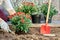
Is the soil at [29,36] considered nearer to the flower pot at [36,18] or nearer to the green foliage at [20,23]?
the green foliage at [20,23]

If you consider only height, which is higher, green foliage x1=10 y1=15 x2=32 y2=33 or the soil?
green foliage x1=10 y1=15 x2=32 y2=33

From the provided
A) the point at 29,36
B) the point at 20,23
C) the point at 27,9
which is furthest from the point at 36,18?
the point at 29,36

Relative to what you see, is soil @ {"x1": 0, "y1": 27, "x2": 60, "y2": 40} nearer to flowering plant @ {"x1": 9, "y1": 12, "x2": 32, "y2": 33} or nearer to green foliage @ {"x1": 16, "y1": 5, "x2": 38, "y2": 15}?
flowering plant @ {"x1": 9, "y1": 12, "x2": 32, "y2": 33}

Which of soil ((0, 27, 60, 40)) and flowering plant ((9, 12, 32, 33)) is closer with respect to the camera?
soil ((0, 27, 60, 40))

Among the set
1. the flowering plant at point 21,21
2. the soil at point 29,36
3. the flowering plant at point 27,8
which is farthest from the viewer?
the flowering plant at point 27,8

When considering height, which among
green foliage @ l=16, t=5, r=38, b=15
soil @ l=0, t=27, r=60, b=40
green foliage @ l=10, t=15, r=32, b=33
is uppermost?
green foliage @ l=16, t=5, r=38, b=15

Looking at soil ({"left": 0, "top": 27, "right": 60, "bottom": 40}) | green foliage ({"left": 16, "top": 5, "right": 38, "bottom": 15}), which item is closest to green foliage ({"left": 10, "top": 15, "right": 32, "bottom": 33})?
soil ({"left": 0, "top": 27, "right": 60, "bottom": 40})

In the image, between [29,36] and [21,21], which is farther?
[21,21]

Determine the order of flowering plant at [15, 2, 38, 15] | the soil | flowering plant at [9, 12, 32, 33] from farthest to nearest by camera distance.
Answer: flowering plant at [15, 2, 38, 15], flowering plant at [9, 12, 32, 33], the soil

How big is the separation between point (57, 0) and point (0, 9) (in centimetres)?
126

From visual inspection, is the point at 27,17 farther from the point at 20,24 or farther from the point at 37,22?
the point at 37,22

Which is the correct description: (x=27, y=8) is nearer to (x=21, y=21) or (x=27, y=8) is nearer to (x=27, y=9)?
(x=27, y=9)

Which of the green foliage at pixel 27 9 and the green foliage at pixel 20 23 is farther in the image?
the green foliage at pixel 27 9

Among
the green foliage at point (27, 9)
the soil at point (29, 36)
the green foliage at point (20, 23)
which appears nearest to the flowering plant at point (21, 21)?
the green foliage at point (20, 23)
